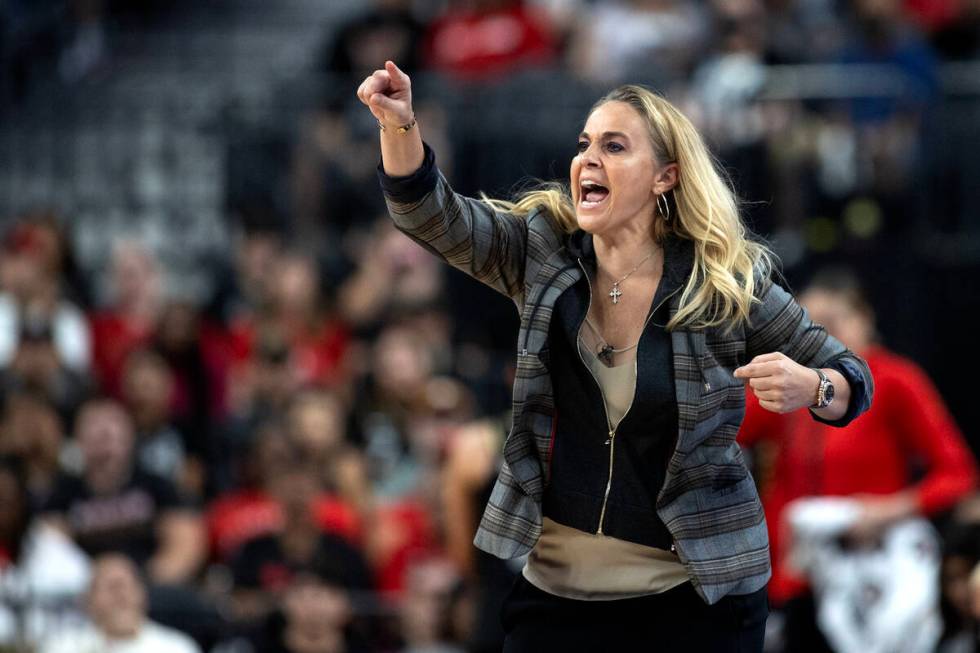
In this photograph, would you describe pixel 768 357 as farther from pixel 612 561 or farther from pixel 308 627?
pixel 308 627

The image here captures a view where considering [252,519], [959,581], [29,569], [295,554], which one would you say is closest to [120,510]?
[29,569]

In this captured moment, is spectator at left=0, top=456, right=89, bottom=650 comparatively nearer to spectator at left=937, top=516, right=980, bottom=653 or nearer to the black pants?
spectator at left=937, top=516, right=980, bottom=653

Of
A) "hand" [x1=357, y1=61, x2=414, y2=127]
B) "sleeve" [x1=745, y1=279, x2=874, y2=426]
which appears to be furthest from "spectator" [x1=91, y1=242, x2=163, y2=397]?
"sleeve" [x1=745, y1=279, x2=874, y2=426]

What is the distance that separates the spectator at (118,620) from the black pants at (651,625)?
13.6 feet

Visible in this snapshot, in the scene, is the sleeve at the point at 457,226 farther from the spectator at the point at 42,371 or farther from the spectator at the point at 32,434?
the spectator at the point at 42,371

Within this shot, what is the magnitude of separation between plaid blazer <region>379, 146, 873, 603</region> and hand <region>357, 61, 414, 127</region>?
0.43 feet

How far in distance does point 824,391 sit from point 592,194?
704mm

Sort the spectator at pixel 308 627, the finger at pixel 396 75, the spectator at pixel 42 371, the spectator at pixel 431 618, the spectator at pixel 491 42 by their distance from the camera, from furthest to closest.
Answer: the spectator at pixel 491 42 → the spectator at pixel 42 371 → the spectator at pixel 431 618 → the spectator at pixel 308 627 → the finger at pixel 396 75

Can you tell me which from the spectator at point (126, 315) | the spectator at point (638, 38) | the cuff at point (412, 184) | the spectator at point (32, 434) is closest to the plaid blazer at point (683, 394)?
the cuff at point (412, 184)

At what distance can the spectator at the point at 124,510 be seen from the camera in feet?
29.5

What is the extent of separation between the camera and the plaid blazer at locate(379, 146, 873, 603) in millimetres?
4000

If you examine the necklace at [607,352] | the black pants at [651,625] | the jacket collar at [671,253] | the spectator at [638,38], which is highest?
the spectator at [638,38]

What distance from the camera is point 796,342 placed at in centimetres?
413

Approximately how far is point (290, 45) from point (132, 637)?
26.2 feet
